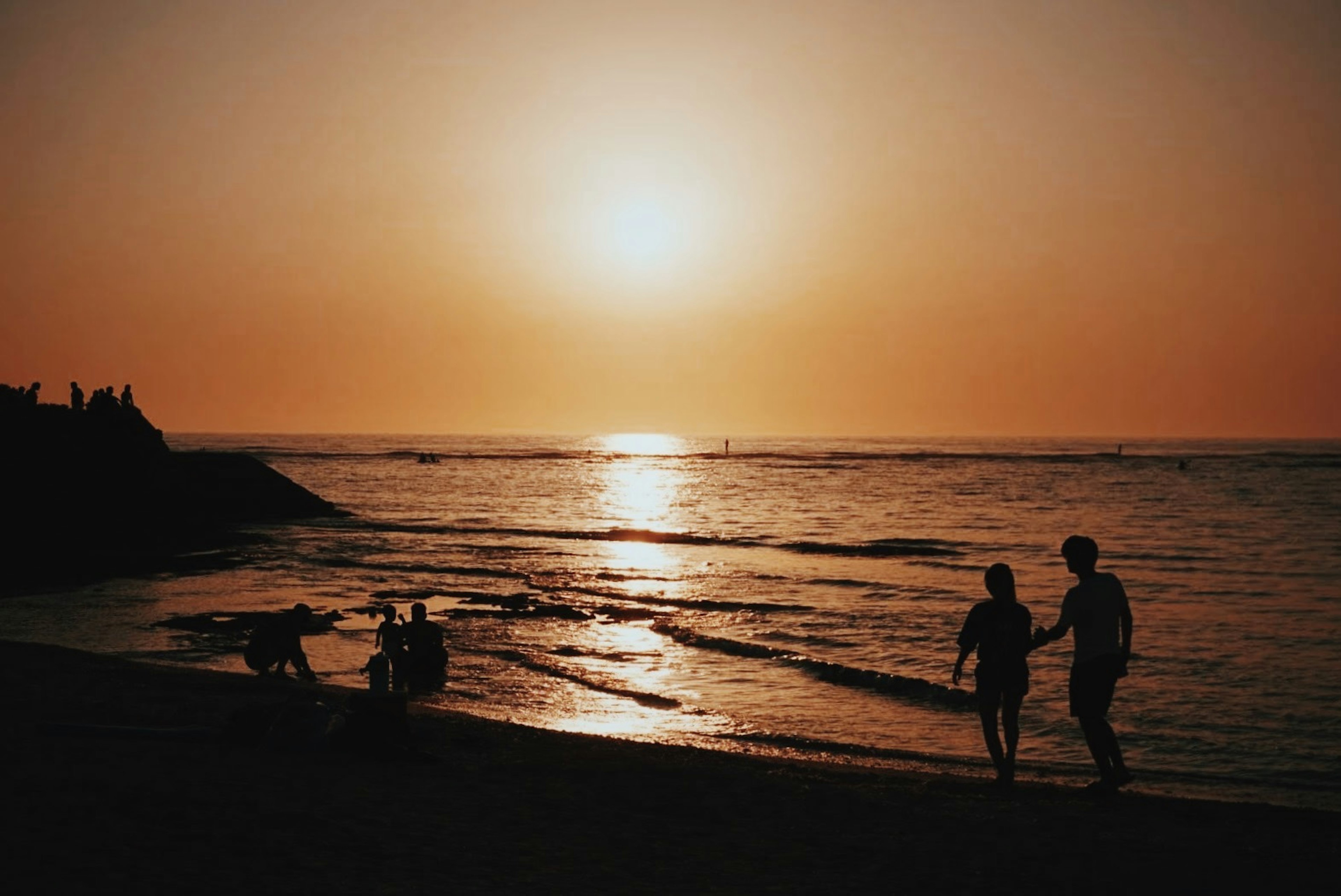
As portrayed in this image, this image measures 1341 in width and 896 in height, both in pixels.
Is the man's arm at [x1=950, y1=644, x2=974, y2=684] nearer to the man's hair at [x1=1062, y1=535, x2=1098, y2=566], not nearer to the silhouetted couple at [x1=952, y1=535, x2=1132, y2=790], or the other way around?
the silhouetted couple at [x1=952, y1=535, x2=1132, y2=790]

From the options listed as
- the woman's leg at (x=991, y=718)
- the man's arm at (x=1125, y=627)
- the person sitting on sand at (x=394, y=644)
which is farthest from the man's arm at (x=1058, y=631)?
the person sitting on sand at (x=394, y=644)

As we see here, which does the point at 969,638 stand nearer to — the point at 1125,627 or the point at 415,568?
the point at 1125,627

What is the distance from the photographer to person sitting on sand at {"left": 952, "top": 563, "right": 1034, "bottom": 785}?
10.5 m

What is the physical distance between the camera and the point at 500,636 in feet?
80.0

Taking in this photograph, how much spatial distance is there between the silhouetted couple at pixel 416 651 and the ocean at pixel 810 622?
430 millimetres

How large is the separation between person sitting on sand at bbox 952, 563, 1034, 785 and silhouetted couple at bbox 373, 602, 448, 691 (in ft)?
32.1

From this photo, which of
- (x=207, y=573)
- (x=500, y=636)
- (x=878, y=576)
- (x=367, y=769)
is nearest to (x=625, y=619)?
(x=500, y=636)

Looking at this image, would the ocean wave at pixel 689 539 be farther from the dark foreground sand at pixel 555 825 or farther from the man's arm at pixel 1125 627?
the man's arm at pixel 1125 627

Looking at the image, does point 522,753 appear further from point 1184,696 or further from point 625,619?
point 625,619

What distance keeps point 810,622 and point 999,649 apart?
53.2 ft

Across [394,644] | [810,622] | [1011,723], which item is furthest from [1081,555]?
[810,622]

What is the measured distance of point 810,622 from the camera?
26.6 metres

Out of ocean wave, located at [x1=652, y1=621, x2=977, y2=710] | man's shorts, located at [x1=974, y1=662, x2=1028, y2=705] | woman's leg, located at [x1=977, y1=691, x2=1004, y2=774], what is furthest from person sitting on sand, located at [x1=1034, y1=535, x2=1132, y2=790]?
ocean wave, located at [x1=652, y1=621, x2=977, y2=710]

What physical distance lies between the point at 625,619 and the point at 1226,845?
19400 mm
